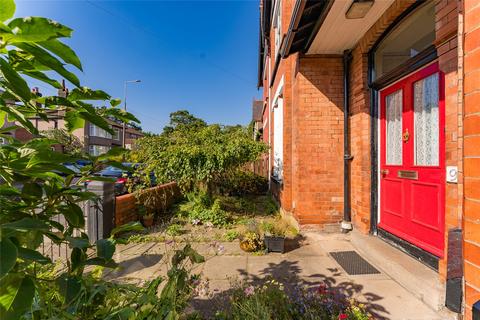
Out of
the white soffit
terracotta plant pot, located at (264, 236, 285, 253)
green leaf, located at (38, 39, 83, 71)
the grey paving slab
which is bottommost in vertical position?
the grey paving slab

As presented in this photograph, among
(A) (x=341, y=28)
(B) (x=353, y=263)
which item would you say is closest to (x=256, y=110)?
(A) (x=341, y=28)

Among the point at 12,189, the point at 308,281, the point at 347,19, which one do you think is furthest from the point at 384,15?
the point at 12,189

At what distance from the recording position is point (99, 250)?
0.94 metres

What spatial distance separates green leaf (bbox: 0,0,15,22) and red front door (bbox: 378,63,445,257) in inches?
131

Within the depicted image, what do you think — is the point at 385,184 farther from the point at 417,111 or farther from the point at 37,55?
the point at 37,55

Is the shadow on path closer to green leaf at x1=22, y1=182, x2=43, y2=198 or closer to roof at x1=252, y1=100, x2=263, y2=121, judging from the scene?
green leaf at x1=22, y1=182, x2=43, y2=198

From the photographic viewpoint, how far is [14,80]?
0.57m

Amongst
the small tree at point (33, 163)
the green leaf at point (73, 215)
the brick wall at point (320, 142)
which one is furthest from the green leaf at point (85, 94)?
the brick wall at point (320, 142)

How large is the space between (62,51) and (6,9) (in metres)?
0.13

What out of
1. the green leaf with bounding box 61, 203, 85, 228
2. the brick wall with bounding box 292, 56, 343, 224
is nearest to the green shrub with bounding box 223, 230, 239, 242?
the brick wall with bounding box 292, 56, 343, 224

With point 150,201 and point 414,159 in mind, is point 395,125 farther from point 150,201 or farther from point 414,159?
point 150,201

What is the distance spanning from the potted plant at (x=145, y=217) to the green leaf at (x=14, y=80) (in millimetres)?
5034

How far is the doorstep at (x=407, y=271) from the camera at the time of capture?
213 centimetres

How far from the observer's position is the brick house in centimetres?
162
